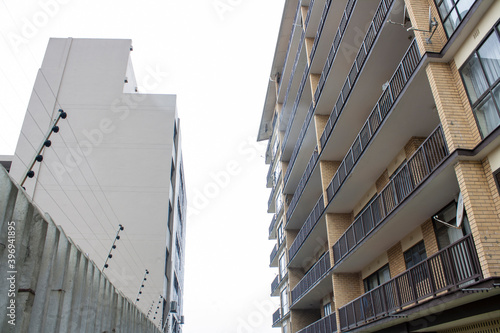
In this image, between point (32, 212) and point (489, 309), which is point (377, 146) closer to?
Answer: point (489, 309)

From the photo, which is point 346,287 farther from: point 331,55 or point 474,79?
point 474,79

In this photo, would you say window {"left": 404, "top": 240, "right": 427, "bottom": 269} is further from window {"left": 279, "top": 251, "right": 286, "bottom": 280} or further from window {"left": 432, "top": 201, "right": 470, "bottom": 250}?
window {"left": 279, "top": 251, "right": 286, "bottom": 280}

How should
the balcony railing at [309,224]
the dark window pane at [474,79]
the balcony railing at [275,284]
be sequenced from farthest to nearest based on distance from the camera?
the balcony railing at [275,284]
the balcony railing at [309,224]
the dark window pane at [474,79]

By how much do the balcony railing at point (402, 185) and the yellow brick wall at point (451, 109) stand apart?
1.85 ft

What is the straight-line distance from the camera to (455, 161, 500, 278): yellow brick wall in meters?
7.29

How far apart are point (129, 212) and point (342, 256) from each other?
18.6 meters

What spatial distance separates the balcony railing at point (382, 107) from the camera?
428 inches

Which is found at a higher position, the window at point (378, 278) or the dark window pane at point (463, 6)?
the dark window pane at point (463, 6)

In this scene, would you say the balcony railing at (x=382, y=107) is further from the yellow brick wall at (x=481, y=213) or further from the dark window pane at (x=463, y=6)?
the yellow brick wall at (x=481, y=213)

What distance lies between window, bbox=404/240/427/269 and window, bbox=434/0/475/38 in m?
6.64

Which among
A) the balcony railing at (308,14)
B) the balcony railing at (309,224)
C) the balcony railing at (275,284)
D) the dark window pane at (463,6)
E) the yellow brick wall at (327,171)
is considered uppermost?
the balcony railing at (308,14)

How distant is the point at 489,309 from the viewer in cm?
770

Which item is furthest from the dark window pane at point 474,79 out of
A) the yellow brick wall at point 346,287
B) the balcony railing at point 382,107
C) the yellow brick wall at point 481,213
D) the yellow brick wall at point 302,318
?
the yellow brick wall at point 302,318

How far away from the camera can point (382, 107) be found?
497 inches
